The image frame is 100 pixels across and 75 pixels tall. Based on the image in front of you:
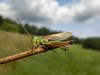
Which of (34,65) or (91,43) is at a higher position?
(34,65)

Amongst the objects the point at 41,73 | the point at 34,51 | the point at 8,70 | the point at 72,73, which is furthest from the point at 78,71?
the point at 34,51

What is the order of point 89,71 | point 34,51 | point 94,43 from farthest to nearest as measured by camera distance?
point 94,43 < point 89,71 < point 34,51

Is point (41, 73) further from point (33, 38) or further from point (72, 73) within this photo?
point (33, 38)

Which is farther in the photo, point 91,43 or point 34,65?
point 91,43

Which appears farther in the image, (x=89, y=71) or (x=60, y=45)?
(x=89, y=71)

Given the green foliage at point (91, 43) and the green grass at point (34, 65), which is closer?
the green grass at point (34, 65)

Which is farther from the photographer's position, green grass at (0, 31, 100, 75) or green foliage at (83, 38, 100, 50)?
green foliage at (83, 38, 100, 50)

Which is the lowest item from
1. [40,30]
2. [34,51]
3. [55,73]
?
[55,73]

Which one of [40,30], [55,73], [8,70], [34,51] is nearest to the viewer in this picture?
[34,51]

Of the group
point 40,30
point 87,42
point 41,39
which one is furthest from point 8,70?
point 40,30

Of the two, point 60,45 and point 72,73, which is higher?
point 60,45
